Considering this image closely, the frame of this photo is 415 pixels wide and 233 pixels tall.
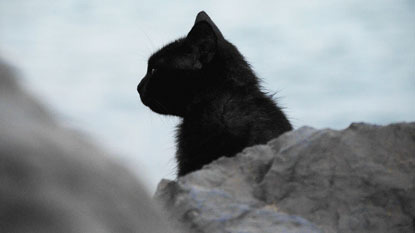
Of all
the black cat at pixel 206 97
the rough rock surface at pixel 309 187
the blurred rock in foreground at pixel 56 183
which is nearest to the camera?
→ the blurred rock in foreground at pixel 56 183

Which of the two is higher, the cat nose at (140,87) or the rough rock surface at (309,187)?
the cat nose at (140,87)

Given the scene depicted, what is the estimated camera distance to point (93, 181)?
940 mm

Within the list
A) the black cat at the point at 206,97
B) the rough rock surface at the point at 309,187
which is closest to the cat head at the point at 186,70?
the black cat at the point at 206,97

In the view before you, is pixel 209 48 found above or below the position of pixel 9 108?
above

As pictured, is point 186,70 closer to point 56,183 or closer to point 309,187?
point 309,187

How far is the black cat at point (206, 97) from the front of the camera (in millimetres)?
3611

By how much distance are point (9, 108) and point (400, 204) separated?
1531 mm

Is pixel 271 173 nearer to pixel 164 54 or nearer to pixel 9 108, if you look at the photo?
pixel 9 108

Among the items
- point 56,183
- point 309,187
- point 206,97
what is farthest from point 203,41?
point 56,183

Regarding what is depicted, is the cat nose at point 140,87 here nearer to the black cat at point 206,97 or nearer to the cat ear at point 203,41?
the black cat at point 206,97

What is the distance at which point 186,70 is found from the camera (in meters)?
4.14

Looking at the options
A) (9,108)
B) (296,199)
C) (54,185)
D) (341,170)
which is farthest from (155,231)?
(341,170)

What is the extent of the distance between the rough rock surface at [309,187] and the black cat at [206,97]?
1340mm

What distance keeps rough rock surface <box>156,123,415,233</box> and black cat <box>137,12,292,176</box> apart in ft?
4.39
